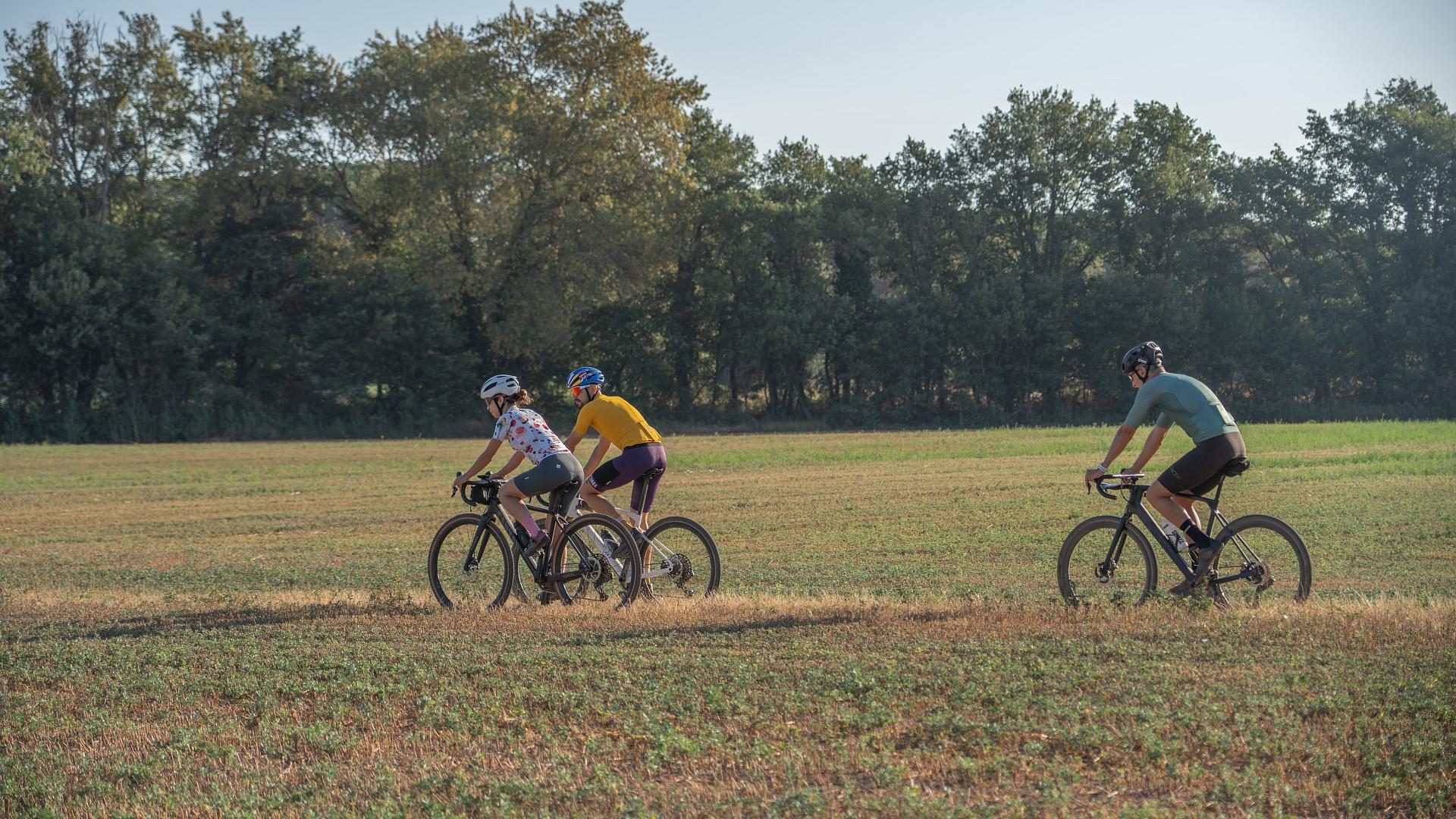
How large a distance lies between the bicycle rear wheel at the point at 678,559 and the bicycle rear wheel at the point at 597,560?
0.84 ft

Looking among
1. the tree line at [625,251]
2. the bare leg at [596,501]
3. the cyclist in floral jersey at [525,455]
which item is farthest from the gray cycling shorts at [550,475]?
the tree line at [625,251]

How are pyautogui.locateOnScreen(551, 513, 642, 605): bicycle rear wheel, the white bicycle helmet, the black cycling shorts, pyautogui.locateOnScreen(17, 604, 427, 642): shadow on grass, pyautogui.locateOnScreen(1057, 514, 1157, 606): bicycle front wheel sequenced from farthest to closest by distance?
the white bicycle helmet
pyautogui.locateOnScreen(551, 513, 642, 605): bicycle rear wheel
pyautogui.locateOnScreen(17, 604, 427, 642): shadow on grass
pyautogui.locateOnScreen(1057, 514, 1157, 606): bicycle front wheel
the black cycling shorts

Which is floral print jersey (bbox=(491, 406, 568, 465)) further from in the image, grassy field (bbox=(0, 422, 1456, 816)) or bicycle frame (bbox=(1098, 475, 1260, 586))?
bicycle frame (bbox=(1098, 475, 1260, 586))

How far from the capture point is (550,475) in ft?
35.2

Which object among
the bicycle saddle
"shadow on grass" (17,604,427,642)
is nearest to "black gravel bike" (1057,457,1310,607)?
the bicycle saddle

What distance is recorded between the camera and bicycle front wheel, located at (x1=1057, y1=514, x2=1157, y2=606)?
9883 millimetres

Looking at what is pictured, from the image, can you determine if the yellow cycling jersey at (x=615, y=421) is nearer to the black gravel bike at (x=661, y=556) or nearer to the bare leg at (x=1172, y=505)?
the black gravel bike at (x=661, y=556)

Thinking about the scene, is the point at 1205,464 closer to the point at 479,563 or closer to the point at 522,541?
the point at 522,541

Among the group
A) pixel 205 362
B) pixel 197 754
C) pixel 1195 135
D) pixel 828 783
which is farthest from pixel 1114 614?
pixel 1195 135

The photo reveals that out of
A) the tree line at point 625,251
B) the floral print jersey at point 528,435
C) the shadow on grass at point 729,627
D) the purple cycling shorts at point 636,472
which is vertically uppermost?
the tree line at point 625,251

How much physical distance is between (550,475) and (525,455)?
21.5 inches

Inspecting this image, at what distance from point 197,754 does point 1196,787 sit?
4927 mm

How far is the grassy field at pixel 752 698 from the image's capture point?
5.80m

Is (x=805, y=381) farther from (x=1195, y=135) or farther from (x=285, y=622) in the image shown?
(x=285, y=622)
